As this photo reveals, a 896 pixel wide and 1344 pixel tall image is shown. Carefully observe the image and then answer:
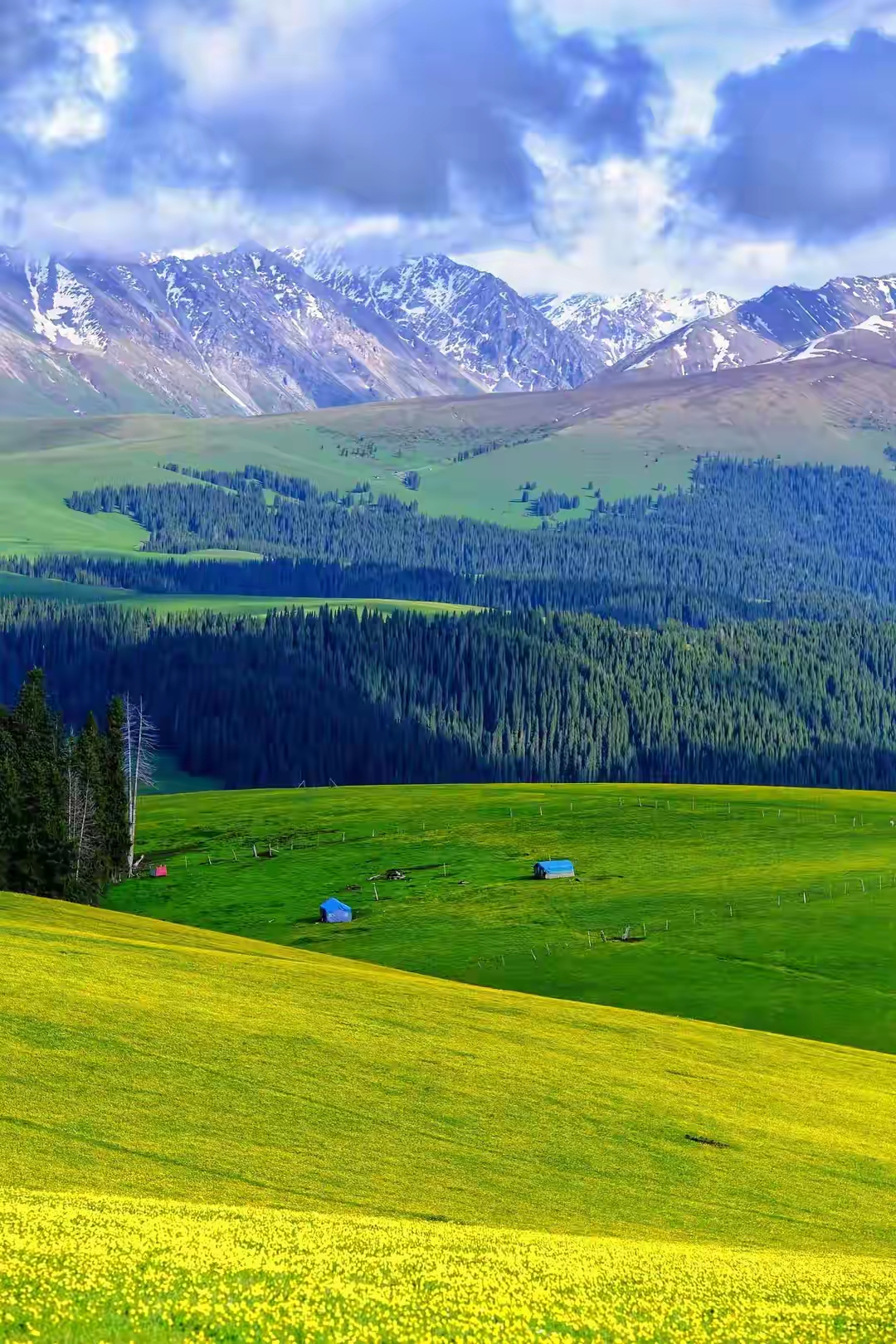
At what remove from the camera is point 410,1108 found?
54.9 m

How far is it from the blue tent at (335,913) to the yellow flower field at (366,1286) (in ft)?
266

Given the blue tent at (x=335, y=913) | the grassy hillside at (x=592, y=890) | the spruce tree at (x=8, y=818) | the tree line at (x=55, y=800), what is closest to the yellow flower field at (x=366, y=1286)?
the grassy hillside at (x=592, y=890)

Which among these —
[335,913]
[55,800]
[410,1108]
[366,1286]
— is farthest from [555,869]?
[366,1286]

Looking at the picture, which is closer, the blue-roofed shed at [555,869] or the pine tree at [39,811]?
the pine tree at [39,811]

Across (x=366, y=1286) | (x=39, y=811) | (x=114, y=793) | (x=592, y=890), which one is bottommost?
(x=592, y=890)

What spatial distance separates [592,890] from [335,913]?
23.0 m

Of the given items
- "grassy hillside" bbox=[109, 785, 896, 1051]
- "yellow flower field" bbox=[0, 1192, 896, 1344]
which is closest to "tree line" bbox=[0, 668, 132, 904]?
"grassy hillside" bbox=[109, 785, 896, 1051]

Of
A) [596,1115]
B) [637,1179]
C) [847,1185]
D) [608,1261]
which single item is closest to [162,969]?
[596,1115]

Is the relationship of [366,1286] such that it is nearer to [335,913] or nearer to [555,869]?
[335,913]

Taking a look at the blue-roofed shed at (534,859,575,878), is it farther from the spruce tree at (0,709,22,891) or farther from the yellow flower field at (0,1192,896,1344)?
the yellow flower field at (0,1192,896,1344)

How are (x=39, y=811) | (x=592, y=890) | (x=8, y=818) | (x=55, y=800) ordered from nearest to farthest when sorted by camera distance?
(x=8, y=818) < (x=39, y=811) < (x=55, y=800) < (x=592, y=890)

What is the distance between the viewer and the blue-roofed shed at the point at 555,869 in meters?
133

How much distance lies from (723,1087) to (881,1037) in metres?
26.4

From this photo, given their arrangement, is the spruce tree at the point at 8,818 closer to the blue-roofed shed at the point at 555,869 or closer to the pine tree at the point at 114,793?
the pine tree at the point at 114,793
